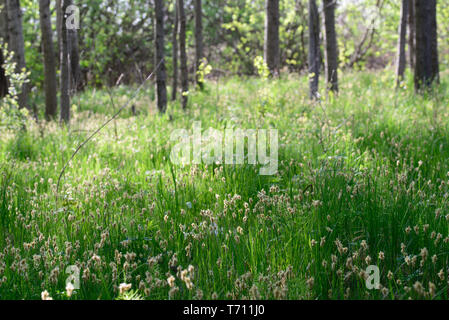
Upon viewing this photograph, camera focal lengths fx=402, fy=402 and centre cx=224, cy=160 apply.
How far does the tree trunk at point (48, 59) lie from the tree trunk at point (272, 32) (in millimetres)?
5756

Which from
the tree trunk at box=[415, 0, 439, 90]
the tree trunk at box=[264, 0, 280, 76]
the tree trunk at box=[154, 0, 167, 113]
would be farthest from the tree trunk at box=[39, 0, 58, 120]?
the tree trunk at box=[415, 0, 439, 90]

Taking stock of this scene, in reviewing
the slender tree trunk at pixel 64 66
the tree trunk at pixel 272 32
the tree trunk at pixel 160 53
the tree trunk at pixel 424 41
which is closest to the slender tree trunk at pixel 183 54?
the tree trunk at pixel 160 53

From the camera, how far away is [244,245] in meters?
2.38

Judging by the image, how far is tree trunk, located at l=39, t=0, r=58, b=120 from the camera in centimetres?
924

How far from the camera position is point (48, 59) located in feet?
32.6

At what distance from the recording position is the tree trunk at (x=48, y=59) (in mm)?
9242

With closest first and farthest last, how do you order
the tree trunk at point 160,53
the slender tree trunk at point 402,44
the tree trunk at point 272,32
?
1. the tree trunk at point 160,53
2. the slender tree trunk at point 402,44
3. the tree trunk at point 272,32

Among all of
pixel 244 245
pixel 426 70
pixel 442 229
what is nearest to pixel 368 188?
pixel 442 229

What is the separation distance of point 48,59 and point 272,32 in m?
6.13

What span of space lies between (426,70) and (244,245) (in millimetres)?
7865

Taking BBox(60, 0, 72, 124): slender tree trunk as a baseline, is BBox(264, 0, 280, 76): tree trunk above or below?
above

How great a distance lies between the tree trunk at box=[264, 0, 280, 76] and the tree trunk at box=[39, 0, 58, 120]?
5.76m

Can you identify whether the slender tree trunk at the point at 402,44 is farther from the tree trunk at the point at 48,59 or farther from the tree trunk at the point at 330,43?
the tree trunk at the point at 48,59

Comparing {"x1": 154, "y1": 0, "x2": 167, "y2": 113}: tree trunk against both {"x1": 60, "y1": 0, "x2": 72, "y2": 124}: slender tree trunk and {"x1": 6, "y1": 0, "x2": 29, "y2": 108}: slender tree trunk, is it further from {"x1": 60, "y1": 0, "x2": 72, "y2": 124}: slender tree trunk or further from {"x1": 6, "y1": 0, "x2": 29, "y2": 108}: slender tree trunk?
{"x1": 6, "y1": 0, "x2": 29, "y2": 108}: slender tree trunk
